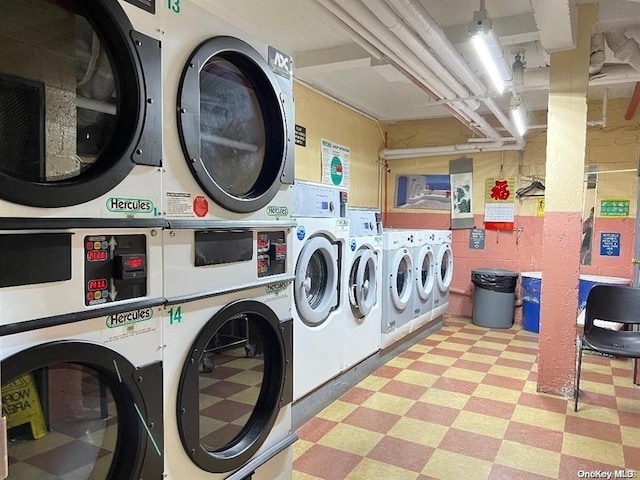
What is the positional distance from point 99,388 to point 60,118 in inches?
29.1

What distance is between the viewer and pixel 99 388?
51.7 inches

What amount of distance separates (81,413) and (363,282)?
2606mm

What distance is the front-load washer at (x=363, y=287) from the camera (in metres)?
3.46

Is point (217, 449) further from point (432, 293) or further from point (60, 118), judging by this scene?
point (432, 293)

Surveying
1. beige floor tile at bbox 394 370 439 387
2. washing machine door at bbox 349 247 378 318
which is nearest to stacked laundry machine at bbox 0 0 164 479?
washing machine door at bbox 349 247 378 318

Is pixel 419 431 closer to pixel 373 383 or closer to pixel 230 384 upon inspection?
pixel 373 383

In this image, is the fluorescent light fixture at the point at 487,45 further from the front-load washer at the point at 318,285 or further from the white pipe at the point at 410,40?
the front-load washer at the point at 318,285

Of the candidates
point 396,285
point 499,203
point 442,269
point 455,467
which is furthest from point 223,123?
point 499,203

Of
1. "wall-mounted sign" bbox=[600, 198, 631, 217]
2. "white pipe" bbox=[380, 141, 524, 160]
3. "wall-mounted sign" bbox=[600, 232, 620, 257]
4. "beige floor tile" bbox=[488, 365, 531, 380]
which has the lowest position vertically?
"beige floor tile" bbox=[488, 365, 531, 380]

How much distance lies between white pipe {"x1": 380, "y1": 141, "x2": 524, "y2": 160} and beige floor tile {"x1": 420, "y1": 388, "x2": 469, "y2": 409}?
10.9 ft

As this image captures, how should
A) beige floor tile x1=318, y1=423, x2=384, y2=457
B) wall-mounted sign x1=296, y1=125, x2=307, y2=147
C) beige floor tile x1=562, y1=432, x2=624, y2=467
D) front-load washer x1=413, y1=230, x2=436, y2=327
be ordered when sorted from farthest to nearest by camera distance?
front-load washer x1=413, y1=230, x2=436, y2=327
wall-mounted sign x1=296, y1=125, x2=307, y2=147
beige floor tile x1=318, y1=423, x2=384, y2=457
beige floor tile x1=562, y1=432, x2=624, y2=467

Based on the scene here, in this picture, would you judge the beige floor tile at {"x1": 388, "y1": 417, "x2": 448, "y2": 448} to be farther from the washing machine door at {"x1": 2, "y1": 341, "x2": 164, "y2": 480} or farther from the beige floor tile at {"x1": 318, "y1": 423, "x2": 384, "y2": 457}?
the washing machine door at {"x1": 2, "y1": 341, "x2": 164, "y2": 480}

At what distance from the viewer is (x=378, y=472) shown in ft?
7.93

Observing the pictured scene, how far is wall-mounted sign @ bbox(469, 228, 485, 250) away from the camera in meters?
6.12
